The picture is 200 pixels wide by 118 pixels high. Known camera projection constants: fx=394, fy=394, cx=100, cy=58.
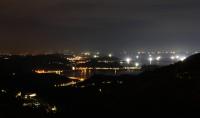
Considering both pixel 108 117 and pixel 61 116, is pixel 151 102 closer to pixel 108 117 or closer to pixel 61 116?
pixel 108 117

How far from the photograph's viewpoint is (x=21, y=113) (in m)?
32.1

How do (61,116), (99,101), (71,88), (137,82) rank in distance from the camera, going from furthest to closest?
(71,88) → (137,82) → (99,101) → (61,116)

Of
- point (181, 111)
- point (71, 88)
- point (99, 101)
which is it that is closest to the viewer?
point (181, 111)

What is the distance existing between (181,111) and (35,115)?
463 inches

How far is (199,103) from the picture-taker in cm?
3131

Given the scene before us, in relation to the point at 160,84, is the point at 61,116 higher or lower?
lower

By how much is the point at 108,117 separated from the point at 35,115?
19.7 feet

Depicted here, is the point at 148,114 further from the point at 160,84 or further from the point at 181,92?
the point at 160,84

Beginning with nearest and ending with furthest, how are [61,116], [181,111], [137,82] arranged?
[181,111], [61,116], [137,82]

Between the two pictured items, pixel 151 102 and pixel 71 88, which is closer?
pixel 151 102

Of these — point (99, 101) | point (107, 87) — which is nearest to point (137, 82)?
point (107, 87)

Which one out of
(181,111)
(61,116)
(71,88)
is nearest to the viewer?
(181,111)

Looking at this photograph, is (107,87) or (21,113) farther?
(107,87)

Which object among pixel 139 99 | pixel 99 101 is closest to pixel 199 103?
pixel 139 99
